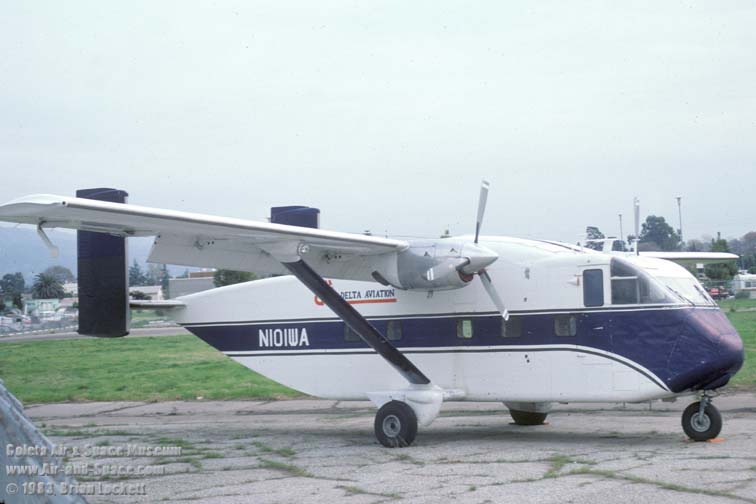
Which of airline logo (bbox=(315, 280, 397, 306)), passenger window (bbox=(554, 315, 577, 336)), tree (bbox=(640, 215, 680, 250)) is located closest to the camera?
passenger window (bbox=(554, 315, 577, 336))

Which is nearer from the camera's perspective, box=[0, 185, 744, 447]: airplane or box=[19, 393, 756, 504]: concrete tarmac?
box=[19, 393, 756, 504]: concrete tarmac

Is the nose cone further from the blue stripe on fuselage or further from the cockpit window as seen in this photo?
the cockpit window

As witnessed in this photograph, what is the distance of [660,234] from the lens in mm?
92875

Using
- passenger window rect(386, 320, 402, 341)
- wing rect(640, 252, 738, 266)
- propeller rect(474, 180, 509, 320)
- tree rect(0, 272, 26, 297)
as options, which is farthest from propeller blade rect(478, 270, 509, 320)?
tree rect(0, 272, 26, 297)

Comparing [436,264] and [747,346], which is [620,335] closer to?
[436,264]

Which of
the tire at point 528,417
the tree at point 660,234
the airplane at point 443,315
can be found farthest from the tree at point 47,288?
the tree at point 660,234

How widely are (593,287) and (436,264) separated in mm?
2298

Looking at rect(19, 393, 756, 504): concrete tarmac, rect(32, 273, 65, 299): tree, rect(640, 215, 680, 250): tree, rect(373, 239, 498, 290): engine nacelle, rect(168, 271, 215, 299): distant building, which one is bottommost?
rect(19, 393, 756, 504): concrete tarmac

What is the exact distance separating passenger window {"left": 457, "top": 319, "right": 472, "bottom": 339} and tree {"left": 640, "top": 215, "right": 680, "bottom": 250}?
261ft

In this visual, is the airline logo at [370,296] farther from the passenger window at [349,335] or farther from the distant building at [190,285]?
the distant building at [190,285]

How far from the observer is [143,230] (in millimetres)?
11359

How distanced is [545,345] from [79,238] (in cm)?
798

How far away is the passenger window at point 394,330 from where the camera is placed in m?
13.5

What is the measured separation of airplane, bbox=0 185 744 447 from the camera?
37.6 ft
